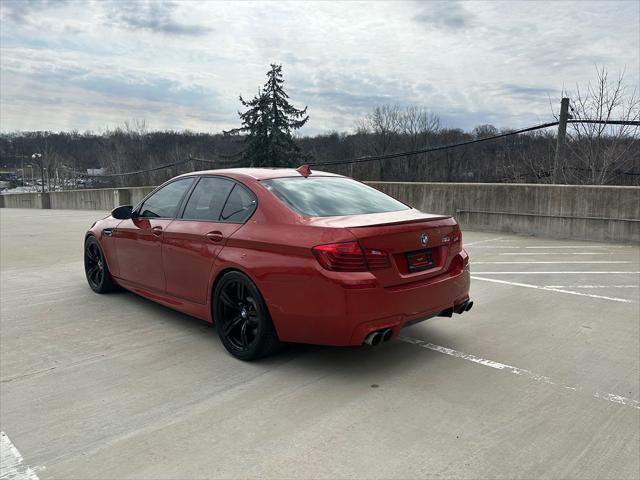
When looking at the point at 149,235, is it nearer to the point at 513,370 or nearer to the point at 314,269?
the point at 314,269

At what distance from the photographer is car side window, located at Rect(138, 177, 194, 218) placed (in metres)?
4.84

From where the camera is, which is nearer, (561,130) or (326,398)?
(326,398)

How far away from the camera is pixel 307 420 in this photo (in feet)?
9.78

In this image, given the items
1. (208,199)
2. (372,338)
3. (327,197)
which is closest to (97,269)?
(208,199)

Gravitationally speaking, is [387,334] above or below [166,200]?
below

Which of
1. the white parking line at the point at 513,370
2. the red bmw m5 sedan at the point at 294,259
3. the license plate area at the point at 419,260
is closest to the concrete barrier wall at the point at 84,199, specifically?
the red bmw m5 sedan at the point at 294,259

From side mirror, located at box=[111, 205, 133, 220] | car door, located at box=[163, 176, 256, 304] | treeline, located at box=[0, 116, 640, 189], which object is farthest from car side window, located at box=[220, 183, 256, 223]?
treeline, located at box=[0, 116, 640, 189]

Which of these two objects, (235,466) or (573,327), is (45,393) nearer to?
(235,466)

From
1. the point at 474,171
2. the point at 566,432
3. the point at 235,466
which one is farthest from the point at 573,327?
the point at 474,171

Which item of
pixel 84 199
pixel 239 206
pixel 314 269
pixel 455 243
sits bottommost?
pixel 84 199

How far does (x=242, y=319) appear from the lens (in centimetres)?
392

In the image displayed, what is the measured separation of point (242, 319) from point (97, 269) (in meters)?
3.05

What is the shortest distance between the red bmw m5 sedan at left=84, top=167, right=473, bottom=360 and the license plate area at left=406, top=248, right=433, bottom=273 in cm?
1

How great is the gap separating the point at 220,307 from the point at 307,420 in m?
1.40
